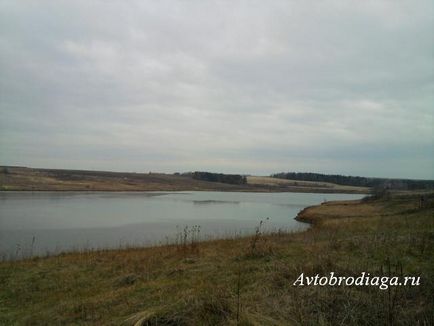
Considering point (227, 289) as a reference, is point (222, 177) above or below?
above

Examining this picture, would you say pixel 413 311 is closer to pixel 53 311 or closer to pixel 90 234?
pixel 53 311

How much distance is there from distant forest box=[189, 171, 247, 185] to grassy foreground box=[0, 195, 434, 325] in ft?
431

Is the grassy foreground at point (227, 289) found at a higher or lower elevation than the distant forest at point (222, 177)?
lower

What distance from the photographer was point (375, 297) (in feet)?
15.5

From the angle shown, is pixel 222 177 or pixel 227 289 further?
pixel 222 177

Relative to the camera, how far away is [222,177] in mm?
146375

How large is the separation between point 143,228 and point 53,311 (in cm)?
2023

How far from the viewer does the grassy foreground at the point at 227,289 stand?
Result: 14.2ft

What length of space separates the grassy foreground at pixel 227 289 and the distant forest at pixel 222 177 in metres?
131

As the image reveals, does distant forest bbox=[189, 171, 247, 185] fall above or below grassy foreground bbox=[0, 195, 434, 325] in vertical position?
above

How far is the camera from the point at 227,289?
5770 millimetres

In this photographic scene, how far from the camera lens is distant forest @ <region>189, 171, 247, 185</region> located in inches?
5620

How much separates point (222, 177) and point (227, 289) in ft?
462

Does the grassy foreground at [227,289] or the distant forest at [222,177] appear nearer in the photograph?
the grassy foreground at [227,289]
